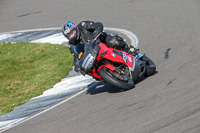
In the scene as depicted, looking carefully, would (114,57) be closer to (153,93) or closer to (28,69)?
(153,93)

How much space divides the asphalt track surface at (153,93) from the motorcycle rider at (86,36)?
0.95 m

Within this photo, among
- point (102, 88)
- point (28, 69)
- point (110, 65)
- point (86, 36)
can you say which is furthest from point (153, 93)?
point (28, 69)

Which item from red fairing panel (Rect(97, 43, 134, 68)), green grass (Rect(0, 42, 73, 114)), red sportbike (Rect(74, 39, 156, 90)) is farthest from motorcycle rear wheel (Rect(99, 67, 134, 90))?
green grass (Rect(0, 42, 73, 114))

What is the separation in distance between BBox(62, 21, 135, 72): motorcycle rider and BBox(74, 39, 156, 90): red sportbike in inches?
11.4

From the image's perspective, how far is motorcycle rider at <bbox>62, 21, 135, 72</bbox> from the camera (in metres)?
8.13

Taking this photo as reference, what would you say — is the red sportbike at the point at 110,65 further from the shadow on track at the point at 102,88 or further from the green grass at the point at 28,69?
the green grass at the point at 28,69

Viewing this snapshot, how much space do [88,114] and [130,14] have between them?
8.45m

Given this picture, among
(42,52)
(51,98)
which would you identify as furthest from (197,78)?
(42,52)

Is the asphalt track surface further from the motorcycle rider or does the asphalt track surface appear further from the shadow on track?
the motorcycle rider

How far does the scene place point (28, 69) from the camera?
1176cm

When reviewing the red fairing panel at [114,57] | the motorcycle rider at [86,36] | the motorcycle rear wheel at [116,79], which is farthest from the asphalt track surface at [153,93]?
the motorcycle rider at [86,36]

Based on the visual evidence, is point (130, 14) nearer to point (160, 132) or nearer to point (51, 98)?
point (51, 98)

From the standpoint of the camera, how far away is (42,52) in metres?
12.9

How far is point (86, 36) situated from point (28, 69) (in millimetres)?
3969
